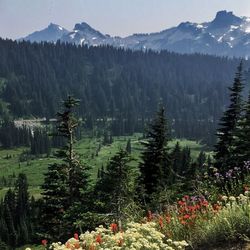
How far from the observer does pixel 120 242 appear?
705cm

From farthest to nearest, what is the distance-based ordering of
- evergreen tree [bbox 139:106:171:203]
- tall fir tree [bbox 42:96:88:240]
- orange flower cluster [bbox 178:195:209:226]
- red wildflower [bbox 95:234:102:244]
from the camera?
evergreen tree [bbox 139:106:171:203] < tall fir tree [bbox 42:96:88:240] < orange flower cluster [bbox 178:195:209:226] < red wildflower [bbox 95:234:102:244]

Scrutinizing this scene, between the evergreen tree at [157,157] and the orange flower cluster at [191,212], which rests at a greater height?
the orange flower cluster at [191,212]

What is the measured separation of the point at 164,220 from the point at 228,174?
2.55m

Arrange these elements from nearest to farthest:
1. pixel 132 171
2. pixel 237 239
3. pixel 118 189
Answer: pixel 237 239 → pixel 118 189 → pixel 132 171

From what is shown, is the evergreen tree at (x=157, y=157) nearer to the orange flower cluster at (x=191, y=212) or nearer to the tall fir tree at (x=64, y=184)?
the tall fir tree at (x=64, y=184)

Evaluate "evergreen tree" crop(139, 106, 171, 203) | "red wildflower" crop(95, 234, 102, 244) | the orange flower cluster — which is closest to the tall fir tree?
"evergreen tree" crop(139, 106, 171, 203)

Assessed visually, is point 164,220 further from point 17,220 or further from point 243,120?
point 17,220

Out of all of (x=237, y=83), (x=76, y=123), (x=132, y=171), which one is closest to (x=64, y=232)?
(x=132, y=171)

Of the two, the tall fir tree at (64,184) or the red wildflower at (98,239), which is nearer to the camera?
the red wildflower at (98,239)

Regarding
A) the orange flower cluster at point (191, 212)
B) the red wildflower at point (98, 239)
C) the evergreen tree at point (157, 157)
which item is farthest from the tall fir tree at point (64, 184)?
the red wildflower at point (98, 239)

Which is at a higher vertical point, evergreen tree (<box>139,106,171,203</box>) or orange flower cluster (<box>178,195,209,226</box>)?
orange flower cluster (<box>178,195,209,226</box>)

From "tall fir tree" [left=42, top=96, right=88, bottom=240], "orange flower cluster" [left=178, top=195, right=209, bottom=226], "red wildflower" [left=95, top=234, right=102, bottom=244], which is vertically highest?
"red wildflower" [left=95, top=234, right=102, bottom=244]

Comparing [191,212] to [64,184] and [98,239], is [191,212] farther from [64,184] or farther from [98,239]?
[64,184]

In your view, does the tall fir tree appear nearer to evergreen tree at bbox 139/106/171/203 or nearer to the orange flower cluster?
evergreen tree at bbox 139/106/171/203
